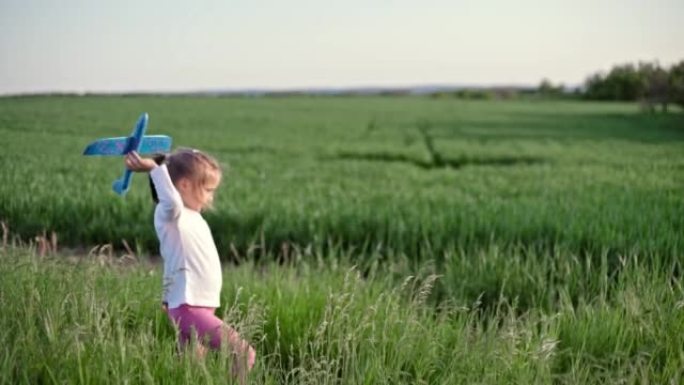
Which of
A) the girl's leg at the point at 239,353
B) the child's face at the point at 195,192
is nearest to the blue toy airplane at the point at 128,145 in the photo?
the child's face at the point at 195,192

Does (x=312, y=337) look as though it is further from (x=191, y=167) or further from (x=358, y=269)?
(x=358, y=269)

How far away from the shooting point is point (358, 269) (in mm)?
5789

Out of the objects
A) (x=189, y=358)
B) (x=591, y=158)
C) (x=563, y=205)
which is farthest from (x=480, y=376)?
(x=591, y=158)

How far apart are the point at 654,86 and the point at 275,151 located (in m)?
13.1

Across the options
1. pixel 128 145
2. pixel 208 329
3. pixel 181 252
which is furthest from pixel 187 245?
pixel 128 145

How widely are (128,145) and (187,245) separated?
52cm

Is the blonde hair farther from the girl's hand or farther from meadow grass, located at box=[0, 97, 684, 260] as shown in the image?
meadow grass, located at box=[0, 97, 684, 260]

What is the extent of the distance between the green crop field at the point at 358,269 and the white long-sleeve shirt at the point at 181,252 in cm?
19

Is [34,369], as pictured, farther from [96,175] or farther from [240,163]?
[240,163]

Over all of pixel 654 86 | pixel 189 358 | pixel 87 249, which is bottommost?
pixel 87 249

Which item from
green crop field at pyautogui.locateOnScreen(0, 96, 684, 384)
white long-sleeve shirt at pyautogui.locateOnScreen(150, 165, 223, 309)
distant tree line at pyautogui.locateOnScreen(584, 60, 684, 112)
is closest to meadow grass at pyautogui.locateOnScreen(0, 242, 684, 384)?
green crop field at pyautogui.locateOnScreen(0, 96, 684, 384)

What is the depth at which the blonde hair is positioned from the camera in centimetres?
339

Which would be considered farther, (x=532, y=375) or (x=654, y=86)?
(x=654, y=86)

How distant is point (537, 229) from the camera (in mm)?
7426
